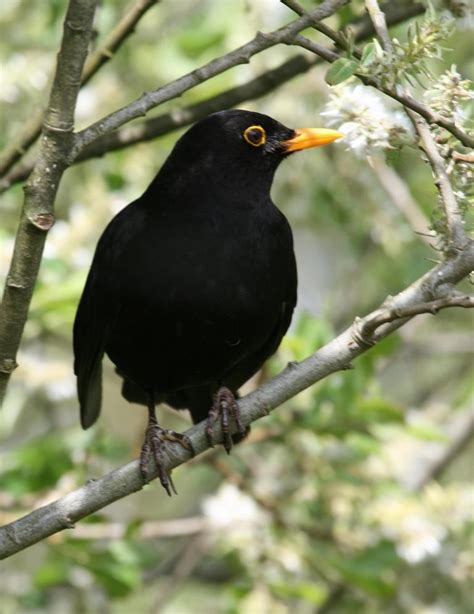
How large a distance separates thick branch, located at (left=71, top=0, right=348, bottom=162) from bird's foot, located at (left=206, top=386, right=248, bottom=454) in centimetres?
95

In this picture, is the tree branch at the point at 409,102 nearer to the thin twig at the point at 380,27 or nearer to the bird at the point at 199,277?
the thin twig at the point at 380,27

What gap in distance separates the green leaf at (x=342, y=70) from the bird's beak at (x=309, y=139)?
4.74 ft

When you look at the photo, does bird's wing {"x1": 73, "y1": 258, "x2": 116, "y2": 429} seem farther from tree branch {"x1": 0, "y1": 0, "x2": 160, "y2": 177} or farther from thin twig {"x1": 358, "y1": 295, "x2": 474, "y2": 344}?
thin twig {"x1": 358, "y1": 295, "x2": 474, "y2": 344}

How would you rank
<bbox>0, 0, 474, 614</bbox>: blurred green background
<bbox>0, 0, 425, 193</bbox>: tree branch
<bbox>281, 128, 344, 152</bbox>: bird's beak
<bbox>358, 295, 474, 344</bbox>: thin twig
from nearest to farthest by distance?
<bbox>358, 295, 474, 344</bbox>: thin twig
<bbox>281, 128, 344, 152</bbox>: bird's beak
<bbox>0, 0, 425, 193</bbox>: tree branch
<bbox>0, 0, 474, 614</bbox>: blurred green background

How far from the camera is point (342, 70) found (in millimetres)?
3111

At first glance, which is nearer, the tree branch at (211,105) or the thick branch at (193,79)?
the thick branch at (193,79)

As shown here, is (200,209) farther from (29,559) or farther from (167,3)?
(167,3)

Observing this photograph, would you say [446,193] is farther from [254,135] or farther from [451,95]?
[254,135]

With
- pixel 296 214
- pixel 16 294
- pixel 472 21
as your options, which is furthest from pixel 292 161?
pixel 16 294

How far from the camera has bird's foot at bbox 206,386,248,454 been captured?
378 centimetres

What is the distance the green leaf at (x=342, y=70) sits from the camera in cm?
311

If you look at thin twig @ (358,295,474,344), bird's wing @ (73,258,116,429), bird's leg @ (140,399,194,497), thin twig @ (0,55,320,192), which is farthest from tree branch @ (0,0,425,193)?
thin twig @ (358,295,474,344)

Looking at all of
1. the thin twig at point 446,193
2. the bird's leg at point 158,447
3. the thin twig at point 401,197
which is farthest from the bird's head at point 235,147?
the thin twig at point 401,197

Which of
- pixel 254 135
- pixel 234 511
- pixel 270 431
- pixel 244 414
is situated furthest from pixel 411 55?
pixel 234 511
